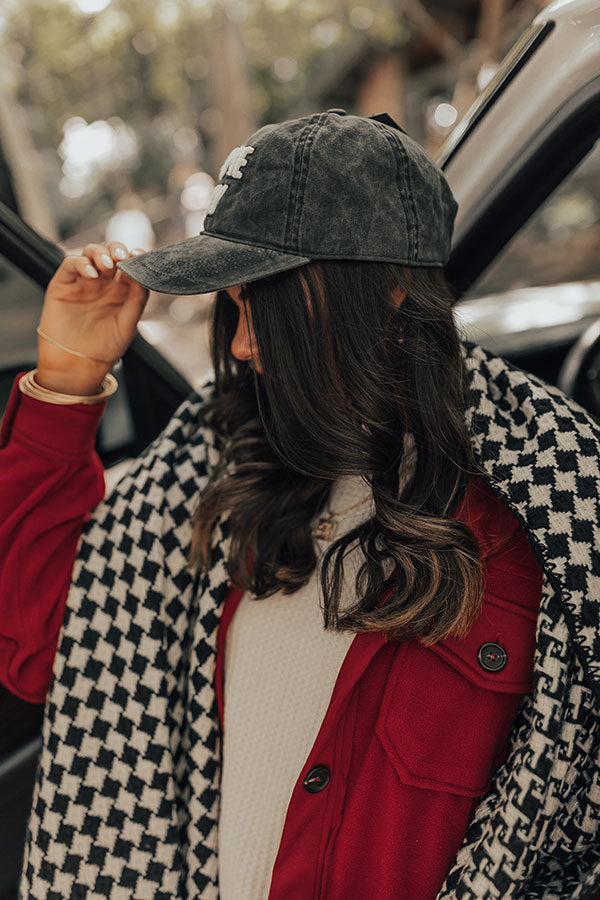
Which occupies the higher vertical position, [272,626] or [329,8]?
[329,8]

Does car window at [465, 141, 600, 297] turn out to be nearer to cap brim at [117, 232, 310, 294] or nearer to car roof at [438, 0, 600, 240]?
car roof at [438, 0, 600, 240]

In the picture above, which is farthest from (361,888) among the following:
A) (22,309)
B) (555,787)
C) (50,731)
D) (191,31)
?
(191,31)

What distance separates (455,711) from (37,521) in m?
0.85

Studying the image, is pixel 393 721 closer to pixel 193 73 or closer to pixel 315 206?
pixel 315 206

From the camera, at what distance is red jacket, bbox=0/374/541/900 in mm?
1208

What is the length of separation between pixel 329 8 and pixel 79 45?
14.3ft

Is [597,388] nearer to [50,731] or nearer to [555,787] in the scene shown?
[555,787]

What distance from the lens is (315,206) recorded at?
1.11m

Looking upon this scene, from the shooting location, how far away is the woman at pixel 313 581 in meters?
1.15

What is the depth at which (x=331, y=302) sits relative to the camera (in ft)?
3.76

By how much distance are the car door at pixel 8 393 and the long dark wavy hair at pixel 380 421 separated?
25.3 inches

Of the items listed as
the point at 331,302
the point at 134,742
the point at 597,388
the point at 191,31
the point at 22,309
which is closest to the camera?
the point at 331,302

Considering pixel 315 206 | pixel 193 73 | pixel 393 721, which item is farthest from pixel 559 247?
pixel 193 73

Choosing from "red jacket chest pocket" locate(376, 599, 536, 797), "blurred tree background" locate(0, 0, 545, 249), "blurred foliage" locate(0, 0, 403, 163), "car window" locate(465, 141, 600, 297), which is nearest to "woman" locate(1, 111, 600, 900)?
"red jacket chest pocket" locate(376, 599, 536, 797)
